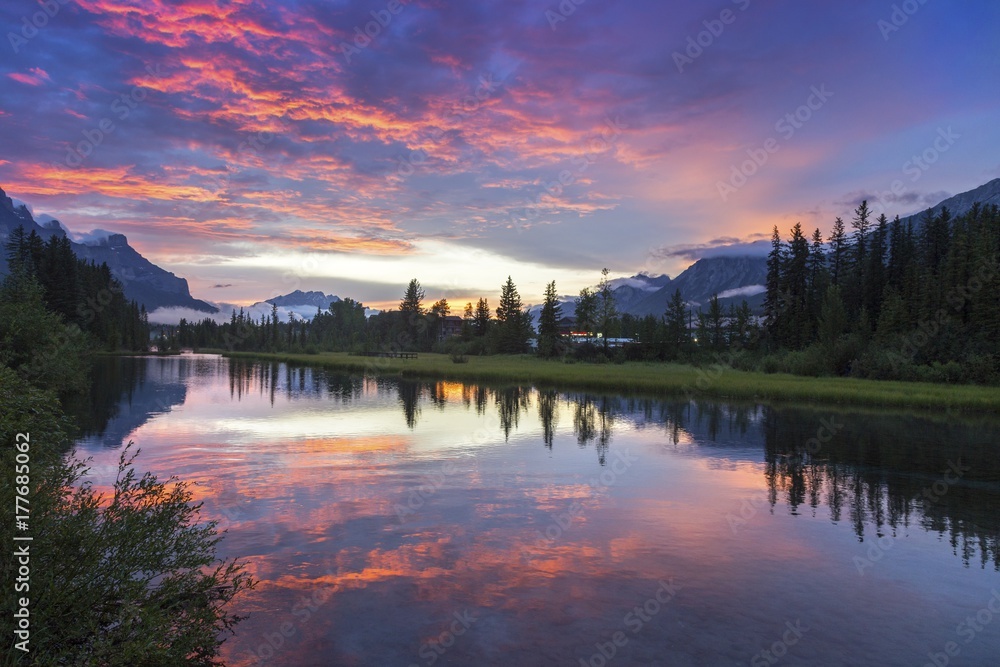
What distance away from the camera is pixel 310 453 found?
29312 mm

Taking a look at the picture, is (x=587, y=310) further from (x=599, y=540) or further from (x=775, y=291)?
(x=599, y=540)

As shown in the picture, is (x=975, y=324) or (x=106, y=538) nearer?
(x=106, y=538)

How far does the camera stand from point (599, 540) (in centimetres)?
1700

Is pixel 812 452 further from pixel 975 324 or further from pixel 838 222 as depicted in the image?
pixel 838 222

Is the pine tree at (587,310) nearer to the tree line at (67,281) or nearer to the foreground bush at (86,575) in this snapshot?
the tree line at (67,281)

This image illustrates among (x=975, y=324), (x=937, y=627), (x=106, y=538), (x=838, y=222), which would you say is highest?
(x=838, y=222)

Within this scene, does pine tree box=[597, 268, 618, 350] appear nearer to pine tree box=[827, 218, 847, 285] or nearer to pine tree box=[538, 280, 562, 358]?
pine tree box=[538, 280, 562, 358]

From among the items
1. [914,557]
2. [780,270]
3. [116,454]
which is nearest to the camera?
[914,557]

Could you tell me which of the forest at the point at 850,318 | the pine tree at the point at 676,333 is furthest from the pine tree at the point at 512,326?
the pine tree at the point at 676,333

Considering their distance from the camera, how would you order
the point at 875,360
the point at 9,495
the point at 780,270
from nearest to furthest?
1. the point at 9,495
2. the point at 875,360
3. the point at 780,270

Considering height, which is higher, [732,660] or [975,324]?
[975,324]

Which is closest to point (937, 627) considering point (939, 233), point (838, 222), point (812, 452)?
point (812, 452)

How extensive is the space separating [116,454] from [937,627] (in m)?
31.6

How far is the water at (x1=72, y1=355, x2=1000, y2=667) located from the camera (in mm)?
11297
